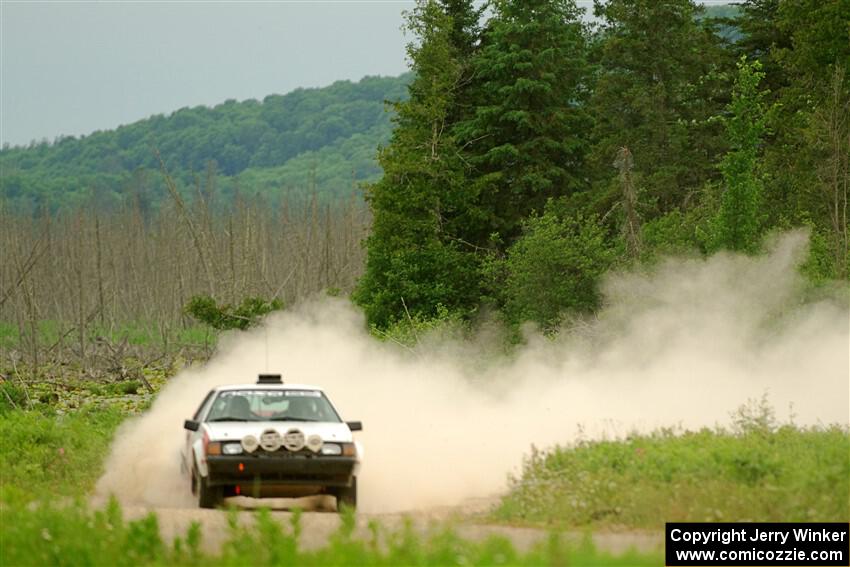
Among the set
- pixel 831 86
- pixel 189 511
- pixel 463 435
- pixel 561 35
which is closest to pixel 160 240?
pixel 561 35

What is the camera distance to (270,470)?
16844 millimetres

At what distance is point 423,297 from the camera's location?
182ft

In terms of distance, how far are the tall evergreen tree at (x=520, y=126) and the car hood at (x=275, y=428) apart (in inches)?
1590

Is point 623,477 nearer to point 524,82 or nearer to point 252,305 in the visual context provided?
point 252,305

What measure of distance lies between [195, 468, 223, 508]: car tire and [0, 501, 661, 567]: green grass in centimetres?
402

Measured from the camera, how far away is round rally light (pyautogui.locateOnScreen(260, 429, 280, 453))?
1694cm

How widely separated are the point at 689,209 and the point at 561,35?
10.2 m

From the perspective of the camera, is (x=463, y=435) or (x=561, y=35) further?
(x=561, y=35)

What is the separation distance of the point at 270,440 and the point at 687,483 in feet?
16.0

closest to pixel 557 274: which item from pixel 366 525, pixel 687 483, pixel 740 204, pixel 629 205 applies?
pixel 629 205

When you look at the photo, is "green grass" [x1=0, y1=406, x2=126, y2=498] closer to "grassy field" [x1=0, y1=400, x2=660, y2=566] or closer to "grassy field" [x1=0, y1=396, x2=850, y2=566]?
"grassy field" [x1=0, y1=396, x2=850, y2=566]

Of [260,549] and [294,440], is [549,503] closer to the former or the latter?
[294,440]

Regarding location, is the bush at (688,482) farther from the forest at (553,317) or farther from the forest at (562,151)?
the forest at (562,151)

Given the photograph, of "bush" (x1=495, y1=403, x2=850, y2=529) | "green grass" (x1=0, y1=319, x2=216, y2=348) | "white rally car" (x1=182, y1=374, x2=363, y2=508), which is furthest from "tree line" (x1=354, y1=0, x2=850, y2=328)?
"white rally car" (x1=182, y1=374, x2=363, y2=508)
